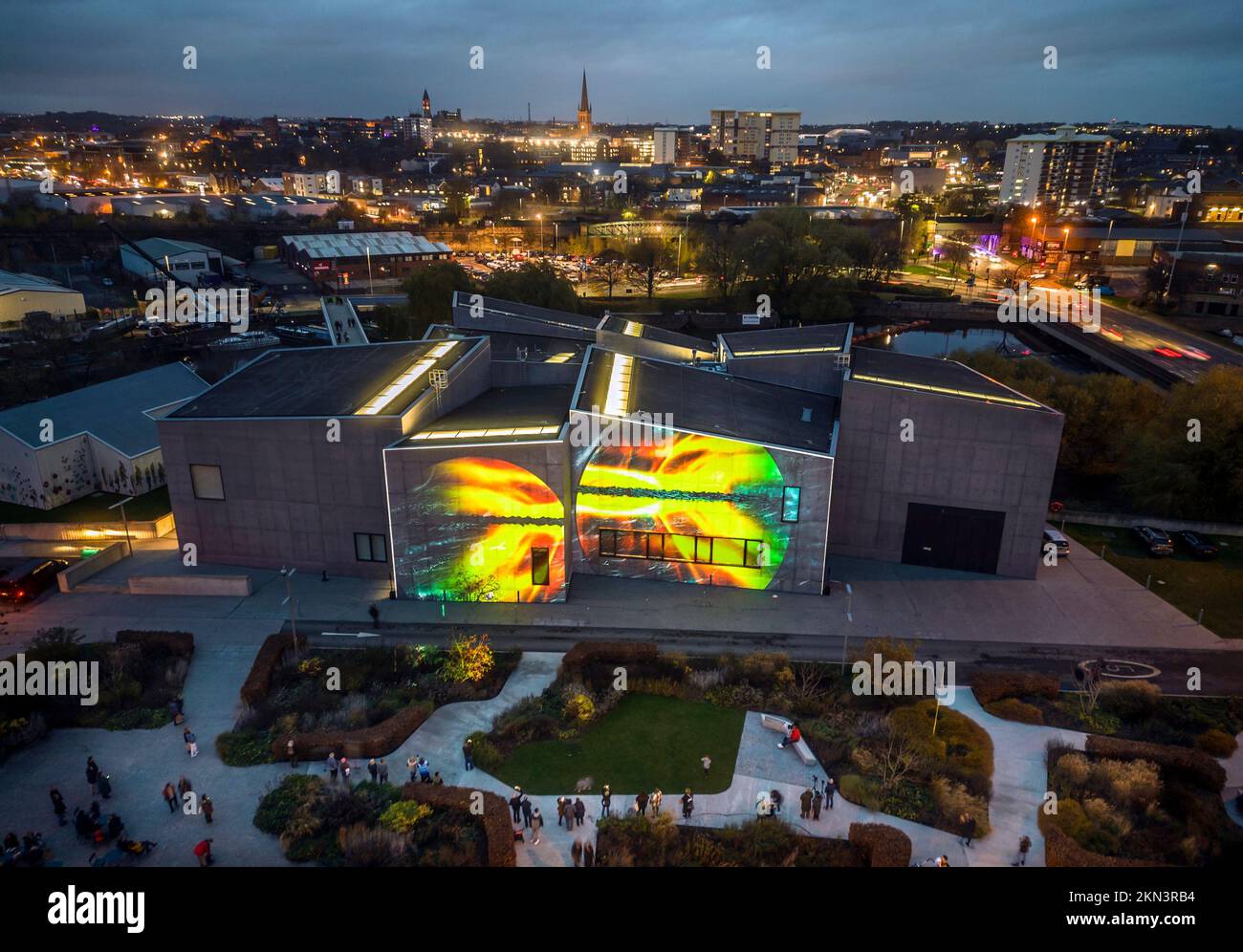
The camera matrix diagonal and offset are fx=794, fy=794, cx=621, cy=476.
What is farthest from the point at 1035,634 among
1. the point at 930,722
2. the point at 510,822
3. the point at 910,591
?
the point at 510,822

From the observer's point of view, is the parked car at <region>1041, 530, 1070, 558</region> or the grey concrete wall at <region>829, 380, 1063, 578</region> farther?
the parked car at <region>1041, 530, 1070, 558</region>

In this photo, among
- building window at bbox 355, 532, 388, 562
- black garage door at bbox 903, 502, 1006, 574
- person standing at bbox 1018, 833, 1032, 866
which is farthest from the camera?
black garage door at bbox 903, 502, 1006, 574

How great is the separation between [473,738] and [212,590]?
14.5 metres

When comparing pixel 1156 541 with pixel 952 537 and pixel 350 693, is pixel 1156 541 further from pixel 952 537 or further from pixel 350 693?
pixel 350 693

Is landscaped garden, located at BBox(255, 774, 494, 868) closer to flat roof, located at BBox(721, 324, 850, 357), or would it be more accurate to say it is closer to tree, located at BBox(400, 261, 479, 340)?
flat roof, located at BBox(721, 324, 850, 357)

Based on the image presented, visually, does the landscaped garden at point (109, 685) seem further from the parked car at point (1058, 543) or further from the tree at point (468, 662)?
the parked car at point (1058, 543)

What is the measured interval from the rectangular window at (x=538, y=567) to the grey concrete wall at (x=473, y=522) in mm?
189

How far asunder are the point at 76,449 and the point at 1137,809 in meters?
45.1

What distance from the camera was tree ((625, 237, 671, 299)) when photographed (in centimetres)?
10356

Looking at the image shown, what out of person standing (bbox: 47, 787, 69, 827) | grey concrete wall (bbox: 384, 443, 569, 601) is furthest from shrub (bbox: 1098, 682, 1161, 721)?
person standing (bbox: 47, 787, 69, 827)

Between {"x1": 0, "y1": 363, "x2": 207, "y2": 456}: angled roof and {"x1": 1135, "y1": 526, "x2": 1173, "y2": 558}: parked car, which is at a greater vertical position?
{"x1": 0, "y1": 363, "x2": 207, "y2": 456}: angled roof

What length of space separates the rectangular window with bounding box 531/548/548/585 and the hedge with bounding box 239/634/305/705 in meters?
8.21

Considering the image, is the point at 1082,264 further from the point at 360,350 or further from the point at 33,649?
the point at 33,649

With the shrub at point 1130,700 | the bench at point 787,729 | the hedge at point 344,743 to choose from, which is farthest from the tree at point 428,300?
the shrub at point 1130,700
